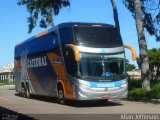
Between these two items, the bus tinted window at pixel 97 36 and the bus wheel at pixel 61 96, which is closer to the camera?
the bus tinted window at pixel 97 36

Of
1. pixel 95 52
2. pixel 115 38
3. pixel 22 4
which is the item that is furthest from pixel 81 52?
pixel 22 4

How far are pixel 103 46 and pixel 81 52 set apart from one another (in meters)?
1.16

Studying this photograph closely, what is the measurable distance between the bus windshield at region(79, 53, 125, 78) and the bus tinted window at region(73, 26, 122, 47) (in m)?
0.54

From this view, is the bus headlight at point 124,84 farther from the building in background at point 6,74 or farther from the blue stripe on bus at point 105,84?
the building in background at point 6,74

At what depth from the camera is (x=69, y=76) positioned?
2030 cm

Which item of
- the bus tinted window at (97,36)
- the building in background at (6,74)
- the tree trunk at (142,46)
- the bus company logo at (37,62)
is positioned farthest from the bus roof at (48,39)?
the building in background at (6,74)

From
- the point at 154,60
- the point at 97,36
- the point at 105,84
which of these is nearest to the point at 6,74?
the point at 154,60

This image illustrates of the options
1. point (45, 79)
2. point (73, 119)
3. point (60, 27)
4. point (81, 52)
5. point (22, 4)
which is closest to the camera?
point (73, 119)

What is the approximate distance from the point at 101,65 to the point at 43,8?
1533 cm

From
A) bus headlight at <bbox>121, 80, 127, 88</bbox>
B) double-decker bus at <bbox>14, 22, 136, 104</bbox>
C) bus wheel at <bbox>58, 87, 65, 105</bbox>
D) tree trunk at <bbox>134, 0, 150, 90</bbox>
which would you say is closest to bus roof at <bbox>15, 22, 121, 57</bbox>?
double-decker bus at <bbox>14, 22, 136, 104</bbox>

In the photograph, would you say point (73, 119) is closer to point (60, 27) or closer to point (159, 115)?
point (159, 115)

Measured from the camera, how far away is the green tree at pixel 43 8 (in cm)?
3390

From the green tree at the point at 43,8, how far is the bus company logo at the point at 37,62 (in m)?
7.52

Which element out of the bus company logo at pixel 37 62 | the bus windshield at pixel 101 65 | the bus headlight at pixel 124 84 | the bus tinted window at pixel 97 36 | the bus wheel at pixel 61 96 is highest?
the bus tinted window at pixel 97 36
